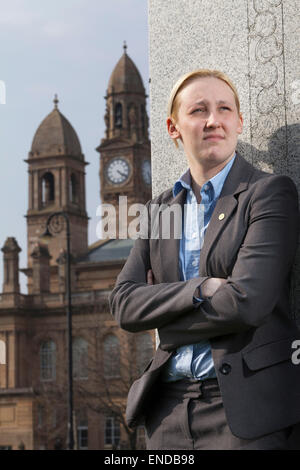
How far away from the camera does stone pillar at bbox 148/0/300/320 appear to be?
339 cm

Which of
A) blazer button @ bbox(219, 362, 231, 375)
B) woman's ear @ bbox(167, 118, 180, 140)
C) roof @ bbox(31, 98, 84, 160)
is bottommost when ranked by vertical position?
blazer button @ bbox(219, 362, 231, 375)

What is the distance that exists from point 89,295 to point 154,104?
57.7 metres

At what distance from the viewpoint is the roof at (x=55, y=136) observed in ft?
274

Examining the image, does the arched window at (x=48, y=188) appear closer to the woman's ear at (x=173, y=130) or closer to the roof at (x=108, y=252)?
the roof at (x=108, y=252)

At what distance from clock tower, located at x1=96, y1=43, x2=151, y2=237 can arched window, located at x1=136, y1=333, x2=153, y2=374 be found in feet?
144

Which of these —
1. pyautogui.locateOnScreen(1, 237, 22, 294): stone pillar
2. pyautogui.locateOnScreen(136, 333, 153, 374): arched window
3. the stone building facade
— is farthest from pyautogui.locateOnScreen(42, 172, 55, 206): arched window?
pyautogui.locateOnScreen(136, 333, 153, 374): arched window

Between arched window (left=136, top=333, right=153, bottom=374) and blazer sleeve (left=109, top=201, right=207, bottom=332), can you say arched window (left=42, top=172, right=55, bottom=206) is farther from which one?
blazer sleeve (left=109, top=201, right=207, bottom=332)

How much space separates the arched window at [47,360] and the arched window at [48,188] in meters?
23.7

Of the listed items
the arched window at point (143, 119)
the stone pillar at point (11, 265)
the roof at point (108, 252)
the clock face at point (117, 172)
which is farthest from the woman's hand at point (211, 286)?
the arched window at point (143, 119)

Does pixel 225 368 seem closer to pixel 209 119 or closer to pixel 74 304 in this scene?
pixel 209 119

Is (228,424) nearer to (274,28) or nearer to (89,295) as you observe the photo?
(274,28)

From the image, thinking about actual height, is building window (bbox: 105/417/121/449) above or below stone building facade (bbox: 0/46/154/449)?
below

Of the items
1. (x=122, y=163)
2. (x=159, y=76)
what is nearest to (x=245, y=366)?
(x=159, y=76)
